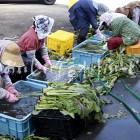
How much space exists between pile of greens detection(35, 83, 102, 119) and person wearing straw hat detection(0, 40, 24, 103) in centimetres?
53

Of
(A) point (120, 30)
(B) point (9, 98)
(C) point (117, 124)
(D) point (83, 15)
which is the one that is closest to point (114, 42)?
(A) point (120, 30)

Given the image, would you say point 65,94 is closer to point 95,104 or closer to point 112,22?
point 95,104

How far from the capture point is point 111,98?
6.72 m

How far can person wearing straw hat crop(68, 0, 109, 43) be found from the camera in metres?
9.08

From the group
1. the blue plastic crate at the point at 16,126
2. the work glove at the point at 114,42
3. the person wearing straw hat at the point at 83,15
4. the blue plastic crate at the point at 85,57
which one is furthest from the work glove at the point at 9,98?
the person wearing straw hat at the point at 83,15

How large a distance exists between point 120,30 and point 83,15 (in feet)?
3.40

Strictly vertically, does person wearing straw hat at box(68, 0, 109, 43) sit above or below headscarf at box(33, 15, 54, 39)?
below

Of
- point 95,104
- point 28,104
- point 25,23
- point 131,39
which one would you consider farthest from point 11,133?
point 25,23

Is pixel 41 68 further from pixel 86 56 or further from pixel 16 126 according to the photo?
pixel 16 126

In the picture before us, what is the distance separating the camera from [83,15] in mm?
9188

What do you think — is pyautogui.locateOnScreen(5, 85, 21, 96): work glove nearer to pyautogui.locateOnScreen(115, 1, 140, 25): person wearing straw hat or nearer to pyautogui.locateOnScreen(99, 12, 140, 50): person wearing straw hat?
pyautogui.locateOnScreen(99, 12, 140, 50): person wearing straw hat

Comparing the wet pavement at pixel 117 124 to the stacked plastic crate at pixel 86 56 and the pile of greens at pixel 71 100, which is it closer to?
the pile of greens at pixel 71 100

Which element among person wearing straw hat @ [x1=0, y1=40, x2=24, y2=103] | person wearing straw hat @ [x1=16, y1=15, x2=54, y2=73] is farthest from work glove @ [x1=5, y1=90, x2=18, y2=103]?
person wearing straw hat @ [x1=16, y1=15, x2=54, y2=73]

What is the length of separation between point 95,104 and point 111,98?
4.35 feet
